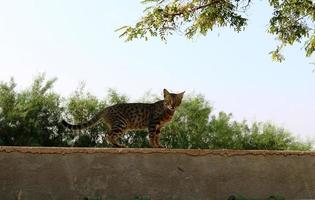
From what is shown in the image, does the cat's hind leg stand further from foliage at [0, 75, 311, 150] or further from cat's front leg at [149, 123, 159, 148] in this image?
foliage at [0, 75, 311, 150]

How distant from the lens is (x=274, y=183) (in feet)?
23.1

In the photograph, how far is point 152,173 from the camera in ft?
21.4

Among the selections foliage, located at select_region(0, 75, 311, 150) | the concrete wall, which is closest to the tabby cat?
the concrete wall

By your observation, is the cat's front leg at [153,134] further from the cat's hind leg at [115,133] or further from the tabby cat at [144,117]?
the cat's hind leg at [115,133]

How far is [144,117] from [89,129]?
10.2 meters

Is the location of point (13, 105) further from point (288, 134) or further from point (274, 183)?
point (274, 183)

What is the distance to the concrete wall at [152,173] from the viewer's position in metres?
6.11

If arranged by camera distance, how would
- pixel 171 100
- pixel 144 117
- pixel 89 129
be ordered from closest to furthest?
pixel 171 100, pixel 144 117, pixel 89 129

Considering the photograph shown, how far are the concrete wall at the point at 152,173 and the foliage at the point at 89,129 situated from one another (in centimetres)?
1251

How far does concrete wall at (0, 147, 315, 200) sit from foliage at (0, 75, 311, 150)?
12511 mm

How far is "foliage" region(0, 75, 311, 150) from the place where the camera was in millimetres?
19938

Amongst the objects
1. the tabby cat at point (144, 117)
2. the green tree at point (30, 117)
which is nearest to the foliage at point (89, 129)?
the green tree at point (30, 117)

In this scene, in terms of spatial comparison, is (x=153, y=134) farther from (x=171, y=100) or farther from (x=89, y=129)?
(x=89, y=129)

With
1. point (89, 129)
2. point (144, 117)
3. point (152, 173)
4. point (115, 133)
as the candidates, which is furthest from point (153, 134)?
point (89, 129)
